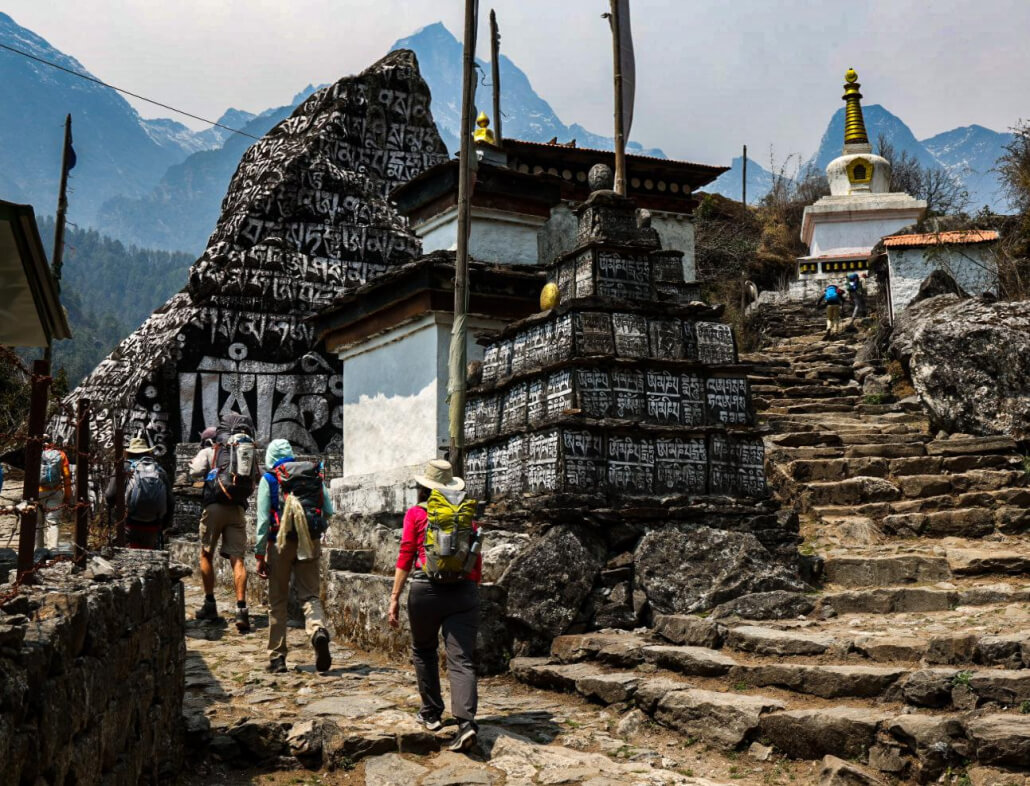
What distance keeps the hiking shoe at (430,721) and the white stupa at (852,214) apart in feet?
80.5

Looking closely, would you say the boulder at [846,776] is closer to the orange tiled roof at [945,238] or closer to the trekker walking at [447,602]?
the trekker walking at [447,602]

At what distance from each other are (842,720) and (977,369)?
8635 mm

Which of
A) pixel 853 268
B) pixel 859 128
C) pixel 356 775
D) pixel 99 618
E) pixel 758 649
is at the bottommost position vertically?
pixel 356 775

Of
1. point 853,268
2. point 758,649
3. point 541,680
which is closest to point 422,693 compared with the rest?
point 541,680

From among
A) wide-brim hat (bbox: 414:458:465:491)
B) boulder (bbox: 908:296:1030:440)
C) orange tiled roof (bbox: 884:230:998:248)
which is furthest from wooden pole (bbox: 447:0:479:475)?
orange tiled roof (bbox: 884:230:998:248)

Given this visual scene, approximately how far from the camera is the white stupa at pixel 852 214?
1152 inches

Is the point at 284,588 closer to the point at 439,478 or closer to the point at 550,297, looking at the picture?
the point at 439,478

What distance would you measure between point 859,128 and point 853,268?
32.7ft

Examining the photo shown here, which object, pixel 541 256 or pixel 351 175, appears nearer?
pixel 541 256

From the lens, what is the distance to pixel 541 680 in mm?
7750

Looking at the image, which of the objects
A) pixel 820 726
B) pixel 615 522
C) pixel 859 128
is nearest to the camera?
pixel 820 726

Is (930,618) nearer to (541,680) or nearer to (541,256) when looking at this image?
(541,680)

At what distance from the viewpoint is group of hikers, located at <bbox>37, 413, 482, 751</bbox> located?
6.25 meters

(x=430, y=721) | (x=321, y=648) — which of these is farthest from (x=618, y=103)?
(x=430, y=721)
